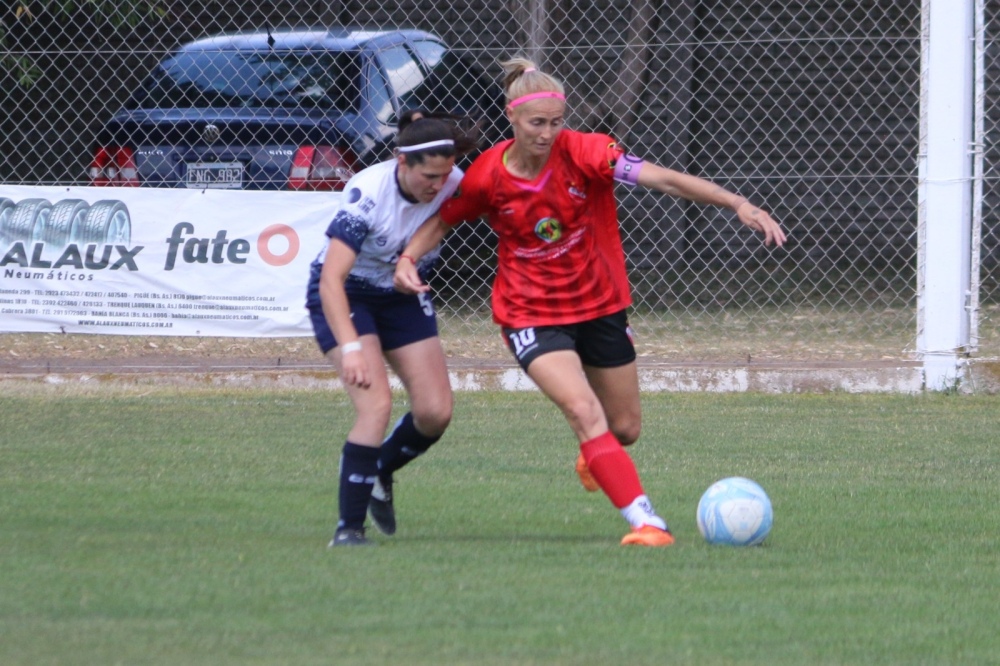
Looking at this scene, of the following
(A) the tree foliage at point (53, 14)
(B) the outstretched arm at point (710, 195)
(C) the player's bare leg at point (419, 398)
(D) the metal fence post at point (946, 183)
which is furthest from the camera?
(A) the tree foliage at point (53, 14)

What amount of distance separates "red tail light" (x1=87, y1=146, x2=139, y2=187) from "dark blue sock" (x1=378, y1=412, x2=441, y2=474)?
16.4 feet

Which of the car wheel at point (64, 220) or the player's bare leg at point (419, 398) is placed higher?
the car wheel at point (64, 220)

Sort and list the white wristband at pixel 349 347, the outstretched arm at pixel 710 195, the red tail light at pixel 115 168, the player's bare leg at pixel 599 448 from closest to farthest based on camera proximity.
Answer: the outstretched arm at pixel 710 195
the white wristband at pixel 349 347
the player's bare leg at pixel 599 448
the red tail light at pixel 115 168

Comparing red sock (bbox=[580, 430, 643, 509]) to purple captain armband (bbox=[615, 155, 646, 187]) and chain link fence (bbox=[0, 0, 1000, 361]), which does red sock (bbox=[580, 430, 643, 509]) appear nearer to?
purple captain armband (bbox=[615, 155, 646, 187])

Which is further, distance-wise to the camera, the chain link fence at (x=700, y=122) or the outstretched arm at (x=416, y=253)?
the chain link fence at (x=700, y=122)

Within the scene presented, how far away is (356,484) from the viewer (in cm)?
511

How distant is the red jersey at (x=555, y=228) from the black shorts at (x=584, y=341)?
3 centimetres

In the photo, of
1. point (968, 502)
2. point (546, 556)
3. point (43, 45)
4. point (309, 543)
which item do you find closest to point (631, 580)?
point (546, 556)

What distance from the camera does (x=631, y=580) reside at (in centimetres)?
452

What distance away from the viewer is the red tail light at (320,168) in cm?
964

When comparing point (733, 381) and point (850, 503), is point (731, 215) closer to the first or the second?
point (733, 381)

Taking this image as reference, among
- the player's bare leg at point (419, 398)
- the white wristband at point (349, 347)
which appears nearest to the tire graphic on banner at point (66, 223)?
the player's bare leg at point (419, 398)

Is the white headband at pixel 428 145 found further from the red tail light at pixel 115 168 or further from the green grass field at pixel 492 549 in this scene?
the red tail light at pixel 115 168

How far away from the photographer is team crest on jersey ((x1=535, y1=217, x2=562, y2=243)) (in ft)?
17.3
